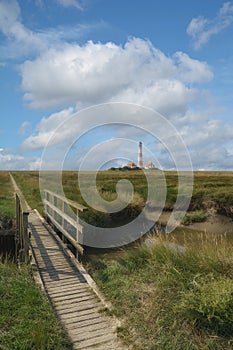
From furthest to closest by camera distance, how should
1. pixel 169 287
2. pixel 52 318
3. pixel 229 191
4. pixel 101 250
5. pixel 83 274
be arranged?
pixel 229 191 → pixel 101 250 → pixel 83 274 → pixel 169 287 → pixel 52 318

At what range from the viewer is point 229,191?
68.1 feet

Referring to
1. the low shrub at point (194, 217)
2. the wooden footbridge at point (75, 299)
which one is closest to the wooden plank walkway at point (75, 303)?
the wooden footbridge at point (75, 299)

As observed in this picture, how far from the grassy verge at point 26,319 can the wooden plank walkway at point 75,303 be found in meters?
0.27

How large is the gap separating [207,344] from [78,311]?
7.54 feet

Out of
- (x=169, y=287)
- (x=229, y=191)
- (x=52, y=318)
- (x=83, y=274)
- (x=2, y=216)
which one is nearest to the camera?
(x=52, y=318)

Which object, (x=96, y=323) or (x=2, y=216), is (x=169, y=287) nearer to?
(x=96, y=323)

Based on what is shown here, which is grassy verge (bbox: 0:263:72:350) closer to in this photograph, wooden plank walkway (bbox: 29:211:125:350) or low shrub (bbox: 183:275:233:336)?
wooden plank walkway (bbox: 29:211:125:350)

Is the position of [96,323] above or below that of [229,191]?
below

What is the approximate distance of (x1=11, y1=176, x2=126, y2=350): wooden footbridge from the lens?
475 cm

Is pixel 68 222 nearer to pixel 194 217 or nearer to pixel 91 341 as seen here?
pixel 91 341

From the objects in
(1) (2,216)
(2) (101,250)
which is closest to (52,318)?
(2) (101,250)

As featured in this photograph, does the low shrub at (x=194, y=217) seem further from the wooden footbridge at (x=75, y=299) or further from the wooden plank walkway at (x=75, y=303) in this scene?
the wooden plank walkway at (x=75, y=303)

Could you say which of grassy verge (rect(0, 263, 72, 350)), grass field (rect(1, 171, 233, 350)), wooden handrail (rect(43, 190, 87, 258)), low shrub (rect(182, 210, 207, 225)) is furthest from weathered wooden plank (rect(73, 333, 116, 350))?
low shrub (rect(182, 210, 207, 225))

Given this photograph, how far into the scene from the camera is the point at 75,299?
6.02 m
